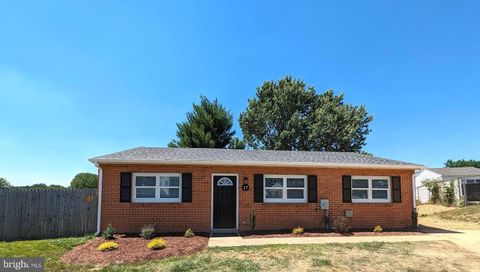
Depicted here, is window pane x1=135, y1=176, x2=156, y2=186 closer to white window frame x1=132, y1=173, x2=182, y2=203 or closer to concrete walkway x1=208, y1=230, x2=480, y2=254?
white window frame x1=132, y1=173, x2=182, y2=203

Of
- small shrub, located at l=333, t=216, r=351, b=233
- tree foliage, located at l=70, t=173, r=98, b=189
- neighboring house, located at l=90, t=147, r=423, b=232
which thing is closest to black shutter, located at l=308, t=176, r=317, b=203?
neighboring house, located at l=90, t=147, r=423, b=232

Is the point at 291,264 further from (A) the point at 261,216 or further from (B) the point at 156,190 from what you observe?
(B) the point at 156,190

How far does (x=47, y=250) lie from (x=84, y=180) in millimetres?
19401

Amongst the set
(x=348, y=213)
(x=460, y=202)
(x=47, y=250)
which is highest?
(x=348, y=213)

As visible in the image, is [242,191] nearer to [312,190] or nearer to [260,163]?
[260,163]

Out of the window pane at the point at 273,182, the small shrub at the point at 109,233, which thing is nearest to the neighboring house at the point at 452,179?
the window pane at the point at 273,182

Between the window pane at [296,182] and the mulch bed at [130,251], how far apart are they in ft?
14.5

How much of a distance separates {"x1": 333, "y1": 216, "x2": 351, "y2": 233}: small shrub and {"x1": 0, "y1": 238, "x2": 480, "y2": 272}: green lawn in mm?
2477

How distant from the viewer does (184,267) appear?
8.02m

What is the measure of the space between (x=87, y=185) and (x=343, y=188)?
20638mm

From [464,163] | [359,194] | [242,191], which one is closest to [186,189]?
[242,191]

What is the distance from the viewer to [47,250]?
33.9ft

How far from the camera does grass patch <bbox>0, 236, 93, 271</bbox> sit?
28.7ft

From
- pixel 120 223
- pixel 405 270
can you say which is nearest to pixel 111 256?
pixel 120 223
